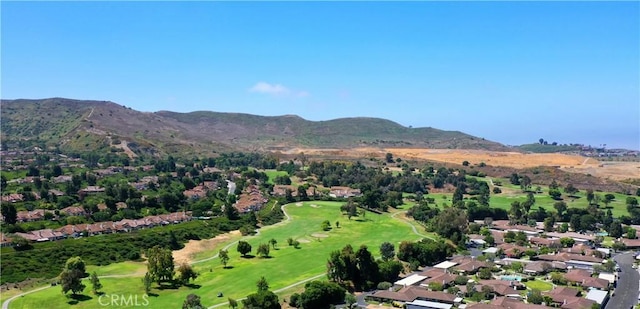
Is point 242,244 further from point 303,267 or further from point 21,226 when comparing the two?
point 21,226

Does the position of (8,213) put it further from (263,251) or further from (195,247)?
(263,251)

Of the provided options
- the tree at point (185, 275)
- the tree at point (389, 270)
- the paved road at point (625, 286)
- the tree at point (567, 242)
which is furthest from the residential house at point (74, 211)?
the paved road at point (625, 286)

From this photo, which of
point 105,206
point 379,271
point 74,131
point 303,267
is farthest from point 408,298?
point 74,131

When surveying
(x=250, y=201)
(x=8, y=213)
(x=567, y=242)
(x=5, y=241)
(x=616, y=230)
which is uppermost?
(x=8, y=213)

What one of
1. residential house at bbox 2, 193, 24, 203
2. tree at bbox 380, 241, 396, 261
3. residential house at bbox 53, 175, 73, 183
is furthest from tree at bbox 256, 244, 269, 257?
residential house at bbox 53, 175, 73, 183

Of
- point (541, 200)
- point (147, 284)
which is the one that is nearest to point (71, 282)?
point (147, 284)

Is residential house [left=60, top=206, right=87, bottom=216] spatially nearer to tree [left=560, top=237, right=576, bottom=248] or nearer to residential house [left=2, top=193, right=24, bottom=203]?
residential house [left=2, top=193, right=24, bottom=203]
